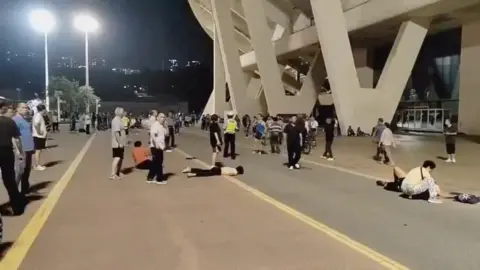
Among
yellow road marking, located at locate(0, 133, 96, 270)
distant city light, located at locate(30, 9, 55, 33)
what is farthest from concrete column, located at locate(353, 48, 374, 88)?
yellow road marking, located at locate(0, 133, 96, 270)

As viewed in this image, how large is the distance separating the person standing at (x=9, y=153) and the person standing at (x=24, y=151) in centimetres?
82

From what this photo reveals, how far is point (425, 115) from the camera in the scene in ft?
139

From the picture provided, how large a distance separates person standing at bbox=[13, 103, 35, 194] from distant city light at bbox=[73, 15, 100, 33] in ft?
115

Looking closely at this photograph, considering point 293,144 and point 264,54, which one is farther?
point 264,54

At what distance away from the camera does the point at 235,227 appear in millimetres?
7098

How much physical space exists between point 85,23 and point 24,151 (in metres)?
Answer: 36.1

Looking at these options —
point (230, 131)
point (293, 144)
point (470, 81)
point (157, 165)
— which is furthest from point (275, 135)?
point (470, 81)

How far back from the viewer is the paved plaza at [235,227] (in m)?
5.53

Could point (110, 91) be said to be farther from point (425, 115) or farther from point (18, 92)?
point (425, 115)

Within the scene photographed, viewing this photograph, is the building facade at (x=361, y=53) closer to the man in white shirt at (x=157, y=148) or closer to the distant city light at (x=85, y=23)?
the distant city light at (x=85, y=23)

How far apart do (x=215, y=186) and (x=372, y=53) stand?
37.1 meters

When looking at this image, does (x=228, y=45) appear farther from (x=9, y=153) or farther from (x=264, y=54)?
(x=9, y=153)

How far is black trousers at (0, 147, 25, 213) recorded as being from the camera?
7.70 metres

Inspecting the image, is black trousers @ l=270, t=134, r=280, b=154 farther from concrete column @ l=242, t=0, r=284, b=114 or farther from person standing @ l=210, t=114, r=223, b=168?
concrete column @ l=242, t=0, r=284, b=114
